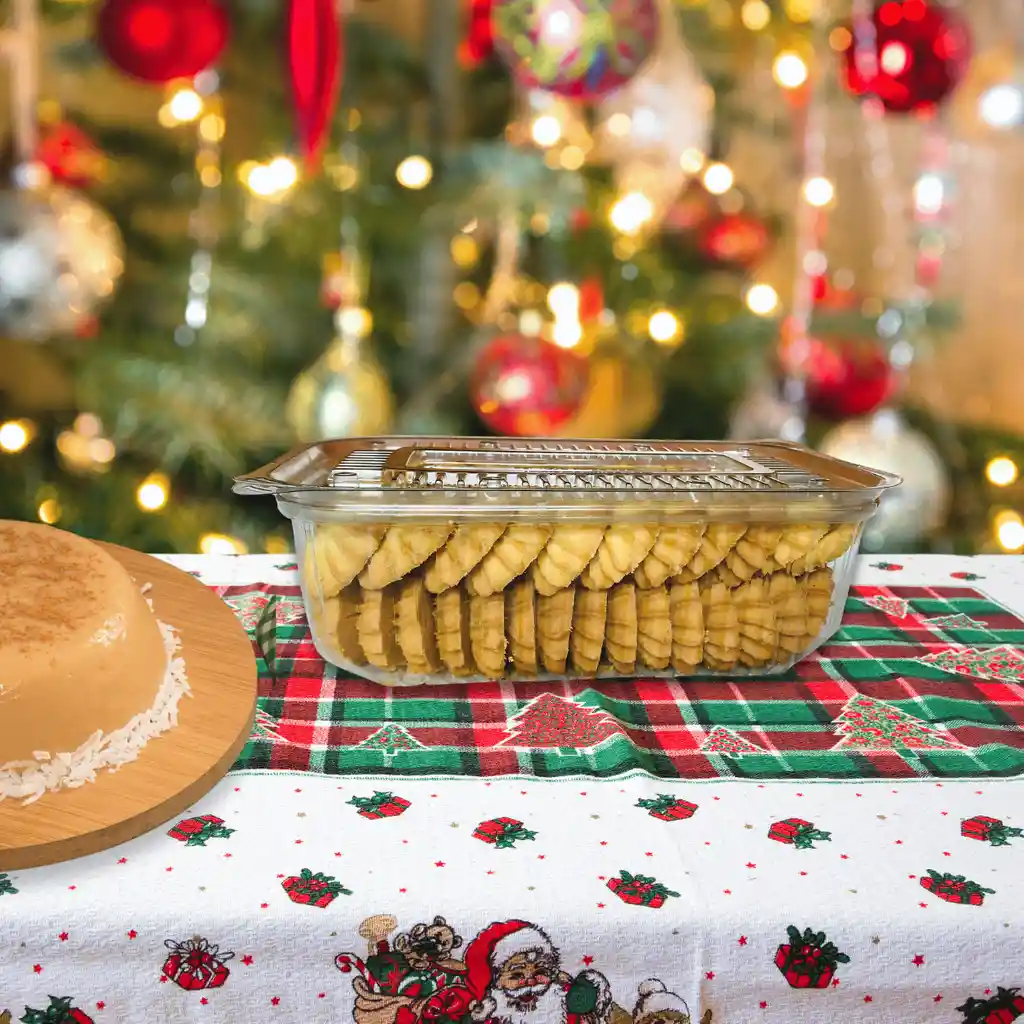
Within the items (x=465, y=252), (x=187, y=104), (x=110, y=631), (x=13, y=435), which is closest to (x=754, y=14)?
(x=465, y=252)

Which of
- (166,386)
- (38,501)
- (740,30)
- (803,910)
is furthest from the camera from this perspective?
(740,30)

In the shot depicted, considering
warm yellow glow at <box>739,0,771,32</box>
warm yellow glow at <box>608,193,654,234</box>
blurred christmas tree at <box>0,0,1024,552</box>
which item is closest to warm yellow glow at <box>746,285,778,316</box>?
blurred christmas tree at <box>0,0,1024,552</box>

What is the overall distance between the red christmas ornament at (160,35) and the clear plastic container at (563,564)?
870mm

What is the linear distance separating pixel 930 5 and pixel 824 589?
3.88ft

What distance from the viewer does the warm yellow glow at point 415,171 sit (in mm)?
1757

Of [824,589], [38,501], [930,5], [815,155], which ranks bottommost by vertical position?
[38,501]

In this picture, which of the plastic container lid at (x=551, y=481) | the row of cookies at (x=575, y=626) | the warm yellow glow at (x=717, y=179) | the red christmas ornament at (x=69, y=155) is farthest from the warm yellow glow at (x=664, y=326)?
the row of cookies at (x=575, y=626)

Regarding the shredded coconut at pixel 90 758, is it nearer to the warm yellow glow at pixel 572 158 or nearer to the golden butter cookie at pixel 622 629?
the golden butter cookie at pixel 622 629

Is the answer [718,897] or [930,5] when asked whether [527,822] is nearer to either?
[718,897]

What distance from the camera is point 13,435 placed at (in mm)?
1872

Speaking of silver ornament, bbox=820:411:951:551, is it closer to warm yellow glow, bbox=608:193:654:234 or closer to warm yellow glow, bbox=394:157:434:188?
warm yellow glow, bbox=608:193:654:234

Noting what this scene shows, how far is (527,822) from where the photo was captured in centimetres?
58

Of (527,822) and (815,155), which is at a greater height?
(815,155)

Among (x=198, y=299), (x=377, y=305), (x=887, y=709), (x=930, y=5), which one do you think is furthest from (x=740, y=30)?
(x=887, y=709)
